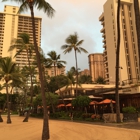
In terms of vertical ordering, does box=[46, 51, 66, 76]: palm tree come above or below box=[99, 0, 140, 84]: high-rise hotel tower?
below

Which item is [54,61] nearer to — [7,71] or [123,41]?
[7,71]

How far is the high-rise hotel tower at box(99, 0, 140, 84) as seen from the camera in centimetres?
6500

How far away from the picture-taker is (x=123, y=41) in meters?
68.3

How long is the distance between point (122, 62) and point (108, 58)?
5.70m

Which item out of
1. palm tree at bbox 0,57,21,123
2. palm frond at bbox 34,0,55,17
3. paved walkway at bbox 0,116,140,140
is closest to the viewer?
paved walkway at bbox 0,116,140,140

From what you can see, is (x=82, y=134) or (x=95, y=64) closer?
(x=82, y=134)

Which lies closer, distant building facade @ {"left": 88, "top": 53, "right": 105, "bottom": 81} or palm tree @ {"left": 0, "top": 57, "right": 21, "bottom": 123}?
palm tree @ {"left": 0, "top": 57, "right": 21, "bottom": 123}

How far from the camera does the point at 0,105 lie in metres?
69.5

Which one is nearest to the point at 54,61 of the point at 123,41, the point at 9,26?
the point at 123,41

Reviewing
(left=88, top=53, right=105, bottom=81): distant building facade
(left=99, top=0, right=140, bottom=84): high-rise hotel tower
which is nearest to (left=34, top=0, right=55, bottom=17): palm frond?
(left=99, top=0, right=140, bottom=84): high-rise hotel tower

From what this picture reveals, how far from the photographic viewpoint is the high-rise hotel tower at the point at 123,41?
65000mm

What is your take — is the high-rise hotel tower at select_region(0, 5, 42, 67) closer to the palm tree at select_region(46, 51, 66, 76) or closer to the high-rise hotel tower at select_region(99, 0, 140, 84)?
the high-rise hotel tower at select_region(99, 0, 140, 84)

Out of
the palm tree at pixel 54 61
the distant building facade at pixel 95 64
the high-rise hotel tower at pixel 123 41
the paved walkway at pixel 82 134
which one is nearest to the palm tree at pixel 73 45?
the palm tree at pixel 54 61

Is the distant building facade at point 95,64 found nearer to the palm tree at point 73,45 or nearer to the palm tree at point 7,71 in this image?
the palm tree at point 73,45
